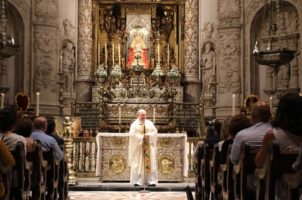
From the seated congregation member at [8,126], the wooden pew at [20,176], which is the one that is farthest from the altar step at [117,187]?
the seated congregation member at [8,126]

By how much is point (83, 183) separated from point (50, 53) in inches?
247

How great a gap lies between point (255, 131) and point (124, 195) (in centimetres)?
623

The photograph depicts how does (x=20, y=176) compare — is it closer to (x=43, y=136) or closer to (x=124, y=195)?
(x=43, y=136)

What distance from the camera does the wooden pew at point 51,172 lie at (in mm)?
7777

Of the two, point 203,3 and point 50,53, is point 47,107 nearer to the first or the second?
point 50,53

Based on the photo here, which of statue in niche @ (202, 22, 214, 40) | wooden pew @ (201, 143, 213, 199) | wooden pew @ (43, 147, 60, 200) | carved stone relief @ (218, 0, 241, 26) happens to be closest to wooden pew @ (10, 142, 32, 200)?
wooden pew @ (43, 147, 60, 200)

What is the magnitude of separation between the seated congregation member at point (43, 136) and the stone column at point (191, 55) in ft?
42.5

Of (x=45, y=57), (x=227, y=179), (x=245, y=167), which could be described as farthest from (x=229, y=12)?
(x=245, y=167)

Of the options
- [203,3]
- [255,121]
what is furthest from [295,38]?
[255,121]

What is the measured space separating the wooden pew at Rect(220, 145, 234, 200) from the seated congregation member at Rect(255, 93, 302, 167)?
61.8 inches

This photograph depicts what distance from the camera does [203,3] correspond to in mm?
20734

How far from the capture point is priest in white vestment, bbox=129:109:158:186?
43.1 ft

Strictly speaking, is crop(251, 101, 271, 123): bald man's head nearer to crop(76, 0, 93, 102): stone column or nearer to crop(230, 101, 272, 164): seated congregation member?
crop(230, 101, 272, 164): seated congregation member

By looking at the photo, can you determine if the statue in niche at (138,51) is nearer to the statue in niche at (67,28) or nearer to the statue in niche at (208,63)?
the statue in niche at (208,63)
